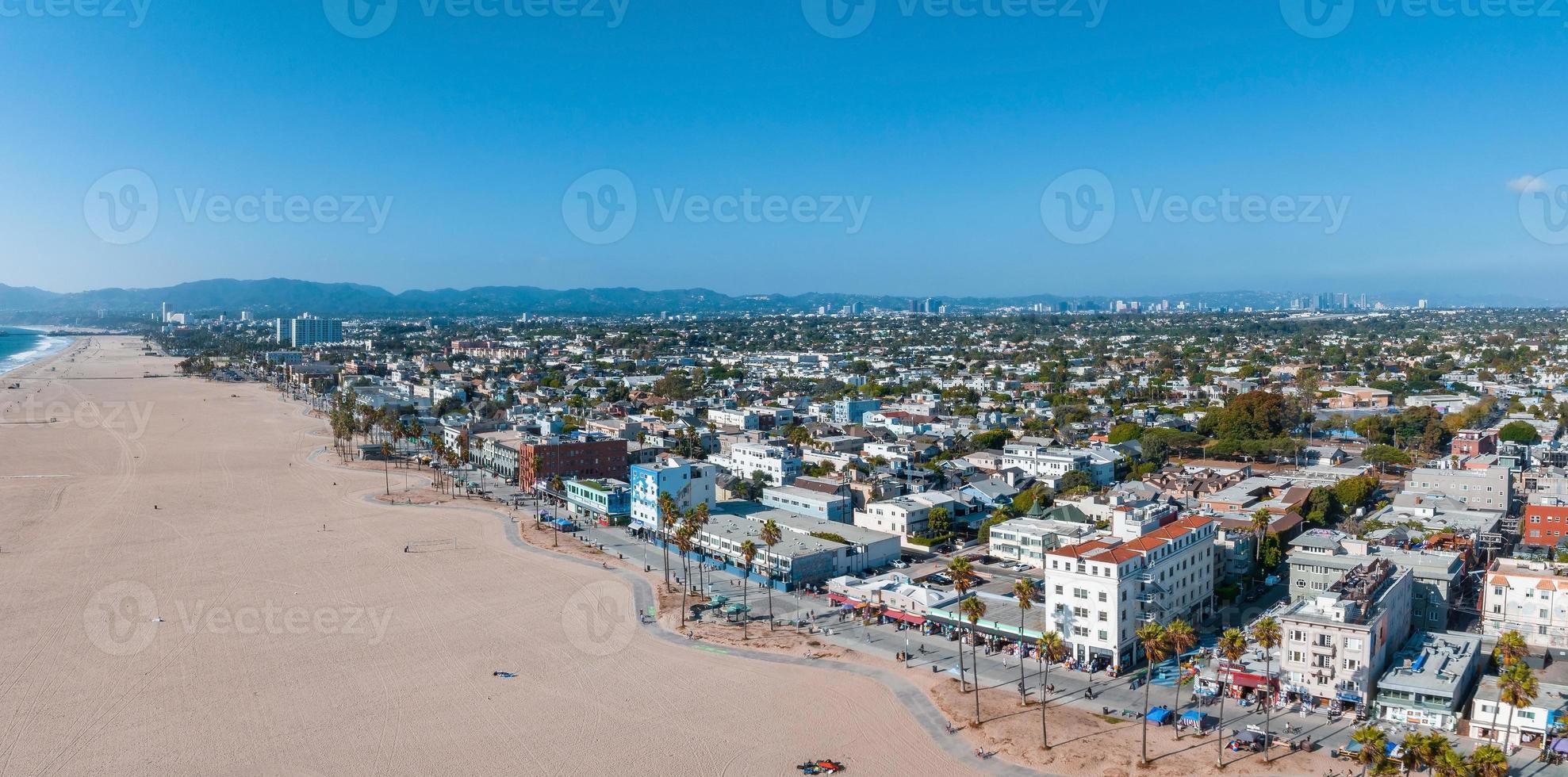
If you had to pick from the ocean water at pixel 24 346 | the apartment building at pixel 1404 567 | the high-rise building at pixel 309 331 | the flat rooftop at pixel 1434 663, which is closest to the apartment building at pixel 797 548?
the apartment building at pixel 1404 567

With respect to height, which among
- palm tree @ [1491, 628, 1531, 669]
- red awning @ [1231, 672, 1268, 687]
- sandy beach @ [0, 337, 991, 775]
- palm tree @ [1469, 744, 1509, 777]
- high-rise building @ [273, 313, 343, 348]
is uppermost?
high-rise building @ [273, 313, 343, 348]

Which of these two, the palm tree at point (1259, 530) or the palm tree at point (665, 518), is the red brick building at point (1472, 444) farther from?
the palm tree at point (665, 518)

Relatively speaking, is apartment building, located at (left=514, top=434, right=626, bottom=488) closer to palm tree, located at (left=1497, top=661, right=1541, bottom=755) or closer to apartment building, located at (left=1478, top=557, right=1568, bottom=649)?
apartment building, located at (left=1478, top=557, right=1568, bottom=649)

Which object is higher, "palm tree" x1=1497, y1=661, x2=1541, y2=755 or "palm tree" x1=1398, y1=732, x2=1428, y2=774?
"palm tree" x1=1497, y1=661, x2=1541, y2=755

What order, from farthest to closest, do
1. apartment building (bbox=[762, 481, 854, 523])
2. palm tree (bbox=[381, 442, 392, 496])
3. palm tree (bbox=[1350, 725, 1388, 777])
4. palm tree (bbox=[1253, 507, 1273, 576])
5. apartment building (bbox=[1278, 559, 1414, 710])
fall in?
palm tree (bbox=[381, 442, 392, 496]) < apartment building (bbox=[762, 481, 854, 523]) < palm tree (bbox=[1253, 507, 1273, 576]) < apartment building (bbox=[1278, 559, 1414, 710]) < palm tree (bbox=[1350, 725, 1388, 777])

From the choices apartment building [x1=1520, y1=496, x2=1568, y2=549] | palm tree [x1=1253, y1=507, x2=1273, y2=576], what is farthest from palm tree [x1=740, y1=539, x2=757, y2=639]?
apartment building [x1=1520, y1=496, x2=1568, y2=549]

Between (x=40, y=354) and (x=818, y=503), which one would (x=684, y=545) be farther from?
(x=40, y=354)

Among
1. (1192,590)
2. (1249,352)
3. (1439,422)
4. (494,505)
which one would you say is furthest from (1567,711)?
(1249,352)
